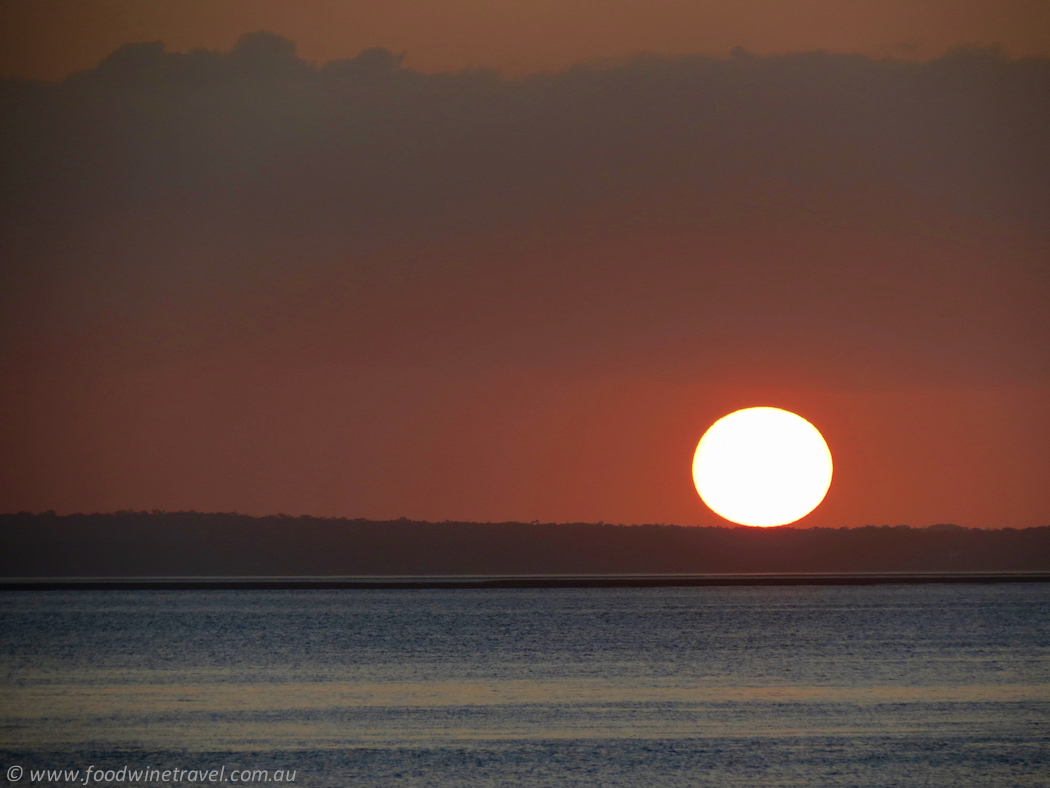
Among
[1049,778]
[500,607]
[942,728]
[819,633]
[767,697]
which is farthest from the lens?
[500,607]

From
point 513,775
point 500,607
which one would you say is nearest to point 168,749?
point 513,775

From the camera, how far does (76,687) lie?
13758 mm

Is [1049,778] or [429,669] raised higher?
[429,669]

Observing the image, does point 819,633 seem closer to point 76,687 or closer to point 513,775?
point 513,775

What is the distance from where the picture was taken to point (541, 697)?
41.4ft

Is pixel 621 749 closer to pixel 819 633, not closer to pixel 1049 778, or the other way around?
pixel 1049 778

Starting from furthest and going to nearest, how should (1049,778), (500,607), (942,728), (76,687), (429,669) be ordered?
(500,607)
(429,669)
(76,687)
(942,728)
(1049,778)

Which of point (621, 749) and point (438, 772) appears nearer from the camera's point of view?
point (438, 772)

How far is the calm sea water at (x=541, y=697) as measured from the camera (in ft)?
30.7

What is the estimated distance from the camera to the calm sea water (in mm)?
9367

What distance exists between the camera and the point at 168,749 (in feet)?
32.9

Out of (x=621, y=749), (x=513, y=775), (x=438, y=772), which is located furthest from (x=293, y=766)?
(x=621, y=749)

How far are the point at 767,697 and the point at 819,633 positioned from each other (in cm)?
809

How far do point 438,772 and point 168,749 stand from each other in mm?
3441
